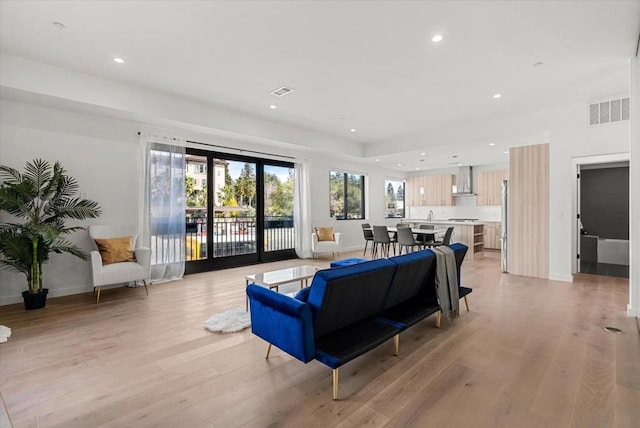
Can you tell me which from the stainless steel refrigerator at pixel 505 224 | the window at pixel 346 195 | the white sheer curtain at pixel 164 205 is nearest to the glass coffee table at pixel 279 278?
the white sheer curtain at pixel 164 205

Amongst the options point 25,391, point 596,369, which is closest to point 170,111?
point 25,391

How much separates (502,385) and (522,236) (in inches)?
176

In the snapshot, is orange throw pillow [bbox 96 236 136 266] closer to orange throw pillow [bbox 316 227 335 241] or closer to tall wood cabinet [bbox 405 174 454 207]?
orange throw pillow [bbox 316 227 335 241]

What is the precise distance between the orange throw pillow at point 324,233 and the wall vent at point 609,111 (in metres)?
5.46

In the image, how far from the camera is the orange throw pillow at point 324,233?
775cm

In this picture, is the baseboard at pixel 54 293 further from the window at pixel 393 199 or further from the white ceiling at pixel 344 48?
the window at pixel 393 199

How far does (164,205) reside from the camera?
548cm

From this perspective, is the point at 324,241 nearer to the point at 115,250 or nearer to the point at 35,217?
the point at 115,250

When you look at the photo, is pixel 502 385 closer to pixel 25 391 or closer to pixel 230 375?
pixel 230 375

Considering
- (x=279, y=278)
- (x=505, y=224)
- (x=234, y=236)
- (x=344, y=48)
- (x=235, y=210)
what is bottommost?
(x=279, y=278)

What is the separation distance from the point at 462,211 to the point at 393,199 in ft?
7.79

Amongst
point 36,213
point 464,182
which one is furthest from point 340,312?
point 464,182

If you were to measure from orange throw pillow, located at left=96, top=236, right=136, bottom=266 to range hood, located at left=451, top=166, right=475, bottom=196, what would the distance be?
9.44m

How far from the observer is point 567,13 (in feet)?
9.50
